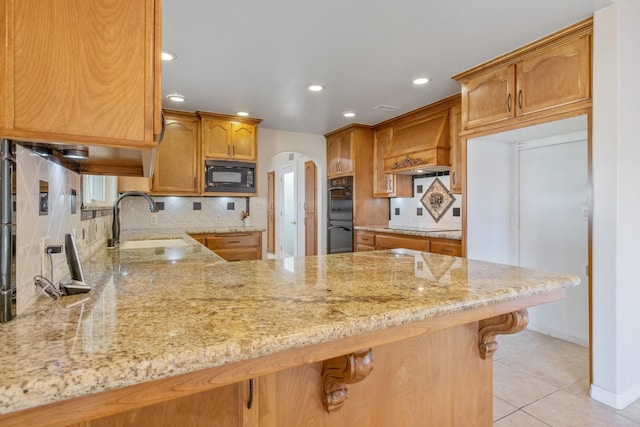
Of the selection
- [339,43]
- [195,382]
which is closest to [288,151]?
[339,43]

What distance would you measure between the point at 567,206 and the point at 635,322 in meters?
1.16

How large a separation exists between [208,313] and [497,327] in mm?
990

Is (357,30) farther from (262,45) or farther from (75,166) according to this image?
(75,166)

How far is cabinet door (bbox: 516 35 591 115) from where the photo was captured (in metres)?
2.07

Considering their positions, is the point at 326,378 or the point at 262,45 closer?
the point at 326,378

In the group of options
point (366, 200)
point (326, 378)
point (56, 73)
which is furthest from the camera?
point (366, 200)

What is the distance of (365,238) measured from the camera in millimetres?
4352

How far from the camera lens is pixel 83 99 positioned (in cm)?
67

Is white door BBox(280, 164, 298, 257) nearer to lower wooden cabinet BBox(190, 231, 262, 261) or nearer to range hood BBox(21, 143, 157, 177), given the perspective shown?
lower wooden cabinet BBox(190, 231, 262, 261)

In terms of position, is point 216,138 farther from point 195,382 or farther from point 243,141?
point 195,382

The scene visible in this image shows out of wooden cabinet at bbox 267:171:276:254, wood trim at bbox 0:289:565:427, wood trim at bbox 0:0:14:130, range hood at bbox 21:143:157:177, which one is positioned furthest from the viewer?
wooden cabinet at bbox 267:171:276:254

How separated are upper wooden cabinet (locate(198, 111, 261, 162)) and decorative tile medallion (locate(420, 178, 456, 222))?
2.22 m

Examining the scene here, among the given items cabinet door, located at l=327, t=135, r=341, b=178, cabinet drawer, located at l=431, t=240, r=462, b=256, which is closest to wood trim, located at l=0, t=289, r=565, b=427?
cabinet drawer, located at l=431, t=240, r=462, b=256

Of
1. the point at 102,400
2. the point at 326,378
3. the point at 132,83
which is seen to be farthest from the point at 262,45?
the point at 102,400
